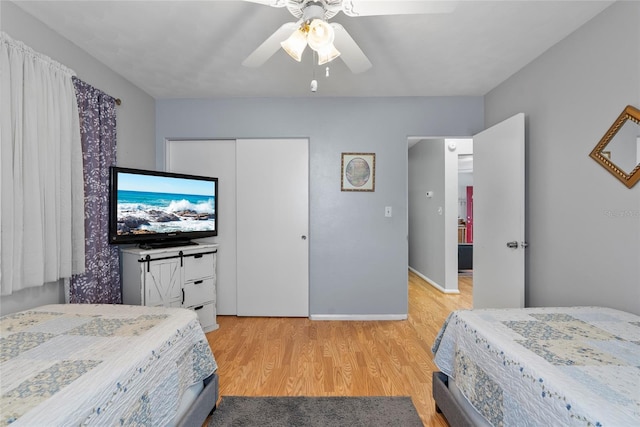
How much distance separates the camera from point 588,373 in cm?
97

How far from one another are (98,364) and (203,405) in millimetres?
671

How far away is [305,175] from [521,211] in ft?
6.54

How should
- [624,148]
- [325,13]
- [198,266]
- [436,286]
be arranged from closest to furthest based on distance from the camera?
[325,13]
[624,148]
[198,266]
[436,286]

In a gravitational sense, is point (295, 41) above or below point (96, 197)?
above

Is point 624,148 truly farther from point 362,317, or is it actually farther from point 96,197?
point 96,197

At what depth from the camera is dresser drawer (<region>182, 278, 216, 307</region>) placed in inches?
105

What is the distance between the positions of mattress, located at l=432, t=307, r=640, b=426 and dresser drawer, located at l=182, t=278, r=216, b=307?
7.07 feet

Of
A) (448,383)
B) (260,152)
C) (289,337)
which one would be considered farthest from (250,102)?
(448,383)

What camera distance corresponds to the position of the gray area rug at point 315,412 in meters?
1.58

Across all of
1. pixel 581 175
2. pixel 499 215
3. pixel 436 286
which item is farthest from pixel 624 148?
pixel 436 286

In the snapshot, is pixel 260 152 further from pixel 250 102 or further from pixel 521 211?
pixel 521 211

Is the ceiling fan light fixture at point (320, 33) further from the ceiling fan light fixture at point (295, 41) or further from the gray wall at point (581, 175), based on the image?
the gray wall at point (581, 175)

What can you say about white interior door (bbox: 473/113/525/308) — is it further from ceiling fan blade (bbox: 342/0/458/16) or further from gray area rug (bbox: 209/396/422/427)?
ceiling fan blade (bbox: 342/0/458/16)

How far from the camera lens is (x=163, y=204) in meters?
2.69
